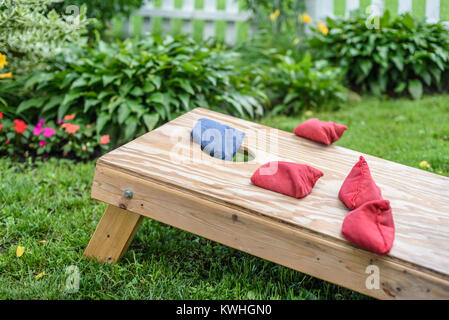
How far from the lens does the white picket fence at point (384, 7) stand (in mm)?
5227

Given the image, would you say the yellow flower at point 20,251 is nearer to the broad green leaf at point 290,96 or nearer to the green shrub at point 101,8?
the broad green leaf at point 290,96

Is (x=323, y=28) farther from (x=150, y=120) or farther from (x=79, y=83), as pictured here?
(x=79, y=83)

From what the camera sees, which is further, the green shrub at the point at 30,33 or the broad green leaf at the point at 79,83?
the broad green leaf at the point at 79,83

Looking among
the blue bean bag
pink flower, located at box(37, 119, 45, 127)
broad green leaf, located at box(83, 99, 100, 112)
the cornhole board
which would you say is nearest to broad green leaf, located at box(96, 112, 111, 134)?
broad green leaf, located at box(83, 99, 100, 112)

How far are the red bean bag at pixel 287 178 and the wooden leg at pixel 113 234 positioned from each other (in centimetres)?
61

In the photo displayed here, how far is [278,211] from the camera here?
1862 mm

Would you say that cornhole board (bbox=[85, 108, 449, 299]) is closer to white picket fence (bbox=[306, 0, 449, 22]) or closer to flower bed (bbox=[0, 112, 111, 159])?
flower bed (bbox=[0, 112, 111, 159])

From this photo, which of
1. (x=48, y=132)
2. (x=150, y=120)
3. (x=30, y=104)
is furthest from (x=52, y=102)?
(x=150, y=120)

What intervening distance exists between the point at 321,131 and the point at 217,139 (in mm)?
608

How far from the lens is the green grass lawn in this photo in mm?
2098

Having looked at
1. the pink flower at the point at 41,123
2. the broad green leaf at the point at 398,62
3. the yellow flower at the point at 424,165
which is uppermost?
the broad green leaf at the point at 398,62

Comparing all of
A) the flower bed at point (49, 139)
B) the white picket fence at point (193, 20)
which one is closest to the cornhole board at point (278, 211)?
the flower bed at point (49, 139)
